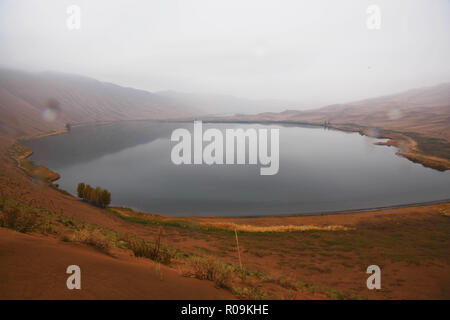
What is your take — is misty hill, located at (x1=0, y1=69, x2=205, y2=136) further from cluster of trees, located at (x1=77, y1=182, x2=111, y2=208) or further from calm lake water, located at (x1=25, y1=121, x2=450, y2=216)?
cluster of trees, located at (x1=77, y1=182, x2=111, y2=208)

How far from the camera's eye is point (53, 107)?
95688 mm

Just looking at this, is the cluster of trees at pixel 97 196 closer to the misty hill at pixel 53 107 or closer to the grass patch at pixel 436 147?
the grass patch at pixel 436 147

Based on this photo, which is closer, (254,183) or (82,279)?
(82,279)

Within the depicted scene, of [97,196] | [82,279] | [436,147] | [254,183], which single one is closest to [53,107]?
[97,196]

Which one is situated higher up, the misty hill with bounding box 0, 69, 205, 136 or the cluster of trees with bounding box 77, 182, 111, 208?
the misty hill with bounding box 0, 69, 205, 136

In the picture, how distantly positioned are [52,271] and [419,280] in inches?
371

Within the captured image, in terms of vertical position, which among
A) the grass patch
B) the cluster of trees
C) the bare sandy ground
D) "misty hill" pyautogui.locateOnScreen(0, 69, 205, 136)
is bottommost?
the cluster of trees

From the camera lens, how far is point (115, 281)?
2562 mm

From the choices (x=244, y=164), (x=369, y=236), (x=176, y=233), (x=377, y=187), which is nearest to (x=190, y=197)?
(x=176, y=233)

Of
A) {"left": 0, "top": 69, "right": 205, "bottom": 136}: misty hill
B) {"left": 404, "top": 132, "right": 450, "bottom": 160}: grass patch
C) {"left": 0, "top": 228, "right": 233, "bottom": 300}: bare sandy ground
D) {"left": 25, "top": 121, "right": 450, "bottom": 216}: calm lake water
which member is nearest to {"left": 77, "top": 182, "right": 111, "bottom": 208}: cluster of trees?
{"left": 25, "top": 121, "right": 450, "bottom": 216}: calm lake water

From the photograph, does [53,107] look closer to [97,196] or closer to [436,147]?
[97,196]

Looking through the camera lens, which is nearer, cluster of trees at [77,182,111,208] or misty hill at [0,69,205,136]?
cluster of trees at [77,182,111,208]

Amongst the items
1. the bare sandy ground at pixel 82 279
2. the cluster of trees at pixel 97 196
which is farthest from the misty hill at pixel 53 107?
the bare sandy ground at pixel 82 279

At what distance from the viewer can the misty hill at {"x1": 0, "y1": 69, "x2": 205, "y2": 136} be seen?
231ft
